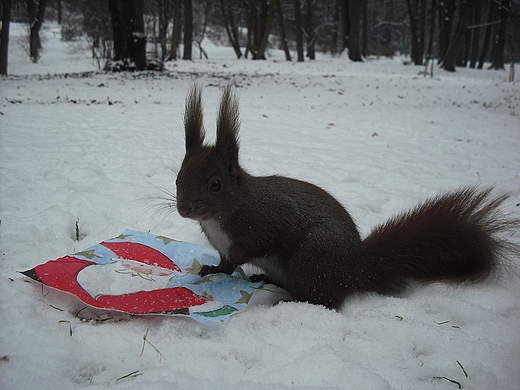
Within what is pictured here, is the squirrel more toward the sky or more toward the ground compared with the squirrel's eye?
more toward the ground

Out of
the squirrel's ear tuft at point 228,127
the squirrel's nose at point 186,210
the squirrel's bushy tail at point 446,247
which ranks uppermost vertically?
the squirrel's ear tuft at point 228,127

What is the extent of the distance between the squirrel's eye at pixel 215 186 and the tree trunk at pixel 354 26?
64.4 feet

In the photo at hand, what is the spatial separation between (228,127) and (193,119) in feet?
0.77

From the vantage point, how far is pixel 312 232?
1.88 meters

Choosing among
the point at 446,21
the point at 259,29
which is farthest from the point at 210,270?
the point at 259,29

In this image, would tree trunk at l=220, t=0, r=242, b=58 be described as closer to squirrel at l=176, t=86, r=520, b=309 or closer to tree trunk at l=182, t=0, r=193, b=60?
tree trunk at l=182, t=0, r=193, b=60

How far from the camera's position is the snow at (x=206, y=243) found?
1385 mm

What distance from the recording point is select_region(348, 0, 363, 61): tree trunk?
60.4 ft

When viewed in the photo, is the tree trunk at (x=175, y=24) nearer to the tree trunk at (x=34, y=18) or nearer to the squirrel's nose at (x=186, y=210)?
the tree trunk at (x=34, y=18)

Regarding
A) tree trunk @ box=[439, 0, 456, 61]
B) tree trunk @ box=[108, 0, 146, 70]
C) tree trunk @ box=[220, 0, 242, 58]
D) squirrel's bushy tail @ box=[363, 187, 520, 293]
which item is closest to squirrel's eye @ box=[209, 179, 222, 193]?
squirrel's bushy tail @ box=[363, 187, 520, 293]

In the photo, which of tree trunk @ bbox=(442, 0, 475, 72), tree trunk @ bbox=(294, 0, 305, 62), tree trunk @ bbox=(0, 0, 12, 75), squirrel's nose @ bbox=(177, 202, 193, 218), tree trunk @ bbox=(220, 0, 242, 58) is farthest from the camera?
tree trunk @ bbox=(220, 0, 242, 58)

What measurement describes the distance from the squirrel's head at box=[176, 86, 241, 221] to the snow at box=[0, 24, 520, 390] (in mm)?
535

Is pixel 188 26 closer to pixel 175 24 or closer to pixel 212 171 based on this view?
pixel 175 24

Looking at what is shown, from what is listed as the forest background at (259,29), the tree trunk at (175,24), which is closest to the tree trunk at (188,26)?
the forest background at (259,29)
